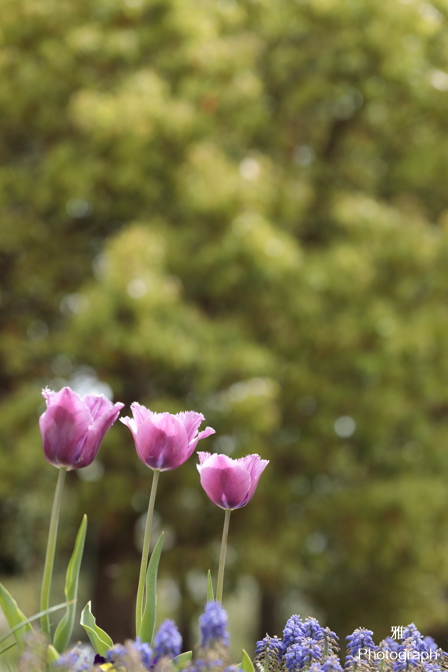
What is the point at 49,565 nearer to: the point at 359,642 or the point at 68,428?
the point at 68,428

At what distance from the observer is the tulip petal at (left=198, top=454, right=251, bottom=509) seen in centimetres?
133

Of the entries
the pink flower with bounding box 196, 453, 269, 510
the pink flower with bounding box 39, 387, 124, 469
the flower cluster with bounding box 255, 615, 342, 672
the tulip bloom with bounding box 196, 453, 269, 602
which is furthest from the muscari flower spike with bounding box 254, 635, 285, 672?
the pink flower with bounding box 39, 387, 124, 469

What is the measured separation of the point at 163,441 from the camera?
133 cm

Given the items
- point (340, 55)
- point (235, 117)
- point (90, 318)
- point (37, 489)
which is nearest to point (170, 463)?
point (90, 318)

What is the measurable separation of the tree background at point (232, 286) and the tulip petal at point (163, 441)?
4.86 meters

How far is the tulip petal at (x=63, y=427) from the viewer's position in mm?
1267

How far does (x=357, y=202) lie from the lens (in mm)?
7859

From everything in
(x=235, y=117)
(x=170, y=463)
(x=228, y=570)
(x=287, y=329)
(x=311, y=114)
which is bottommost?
(x=170, y=463)

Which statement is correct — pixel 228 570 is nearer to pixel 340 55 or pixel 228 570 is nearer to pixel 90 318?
pixel 90 318

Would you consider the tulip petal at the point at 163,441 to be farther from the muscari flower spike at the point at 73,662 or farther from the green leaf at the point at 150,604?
the muscari flower spike at the point at 73,662

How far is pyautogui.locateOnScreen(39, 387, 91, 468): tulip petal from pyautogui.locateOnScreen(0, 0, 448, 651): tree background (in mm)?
4917

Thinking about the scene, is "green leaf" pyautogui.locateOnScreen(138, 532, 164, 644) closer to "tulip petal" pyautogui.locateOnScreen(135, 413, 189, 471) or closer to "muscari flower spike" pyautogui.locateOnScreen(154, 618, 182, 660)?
"tulip petal" pyautogui.locateOnScreen(135, 413, 189, 471)

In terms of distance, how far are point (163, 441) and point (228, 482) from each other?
13 cm

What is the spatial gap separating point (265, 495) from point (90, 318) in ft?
8.66
